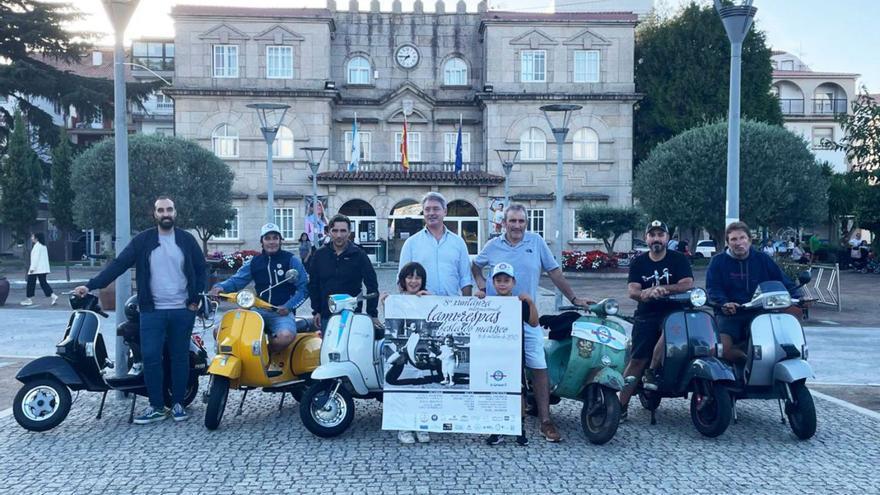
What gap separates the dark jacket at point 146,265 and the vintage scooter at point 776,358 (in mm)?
4839

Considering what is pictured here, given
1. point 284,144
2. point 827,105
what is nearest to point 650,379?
point 284,144

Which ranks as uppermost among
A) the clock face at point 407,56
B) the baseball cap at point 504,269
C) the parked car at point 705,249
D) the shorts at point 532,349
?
the clock face at point 407,56

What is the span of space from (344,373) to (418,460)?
99 centimetres

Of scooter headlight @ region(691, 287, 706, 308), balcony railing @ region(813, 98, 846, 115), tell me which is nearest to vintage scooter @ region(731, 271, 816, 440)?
scooter headlight @ region(691, 287, 706, 308)

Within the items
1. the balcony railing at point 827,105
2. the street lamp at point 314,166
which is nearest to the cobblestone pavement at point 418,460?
the street lamp at point 314,166

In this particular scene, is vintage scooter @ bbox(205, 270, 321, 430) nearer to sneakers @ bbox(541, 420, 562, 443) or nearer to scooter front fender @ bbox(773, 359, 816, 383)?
sneakers @ bbox(541, 420, 562, 443)

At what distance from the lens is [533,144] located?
41000 millimetres

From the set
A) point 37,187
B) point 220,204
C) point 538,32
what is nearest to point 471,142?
point 538,32

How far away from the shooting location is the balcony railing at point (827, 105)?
6419 cm

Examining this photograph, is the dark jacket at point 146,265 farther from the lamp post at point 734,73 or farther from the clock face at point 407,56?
the clock face at point 407,56

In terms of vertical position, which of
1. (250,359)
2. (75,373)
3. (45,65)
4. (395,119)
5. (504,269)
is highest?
(45,65)

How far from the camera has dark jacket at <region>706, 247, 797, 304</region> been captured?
7.42 metres

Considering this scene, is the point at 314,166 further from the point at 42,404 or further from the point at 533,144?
the point at 42,404

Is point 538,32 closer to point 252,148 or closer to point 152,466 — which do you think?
point 252,148
